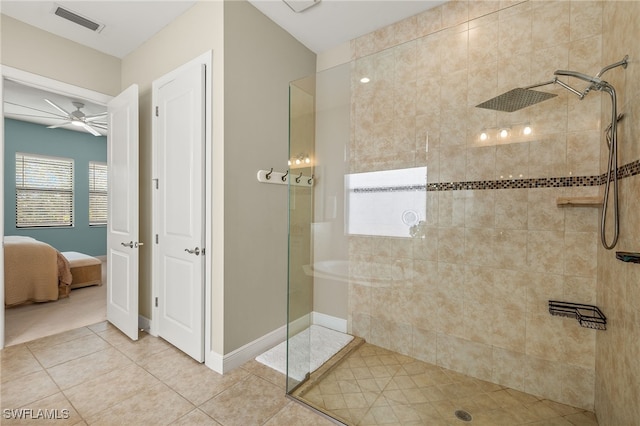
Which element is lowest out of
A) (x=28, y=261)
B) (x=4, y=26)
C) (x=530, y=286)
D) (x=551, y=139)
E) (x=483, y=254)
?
(x=28, y=261)

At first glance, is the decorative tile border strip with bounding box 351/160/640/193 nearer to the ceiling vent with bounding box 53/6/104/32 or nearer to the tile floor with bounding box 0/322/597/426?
the tile floor with bounding box 0/322/597/426

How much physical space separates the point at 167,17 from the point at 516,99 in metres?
2.77

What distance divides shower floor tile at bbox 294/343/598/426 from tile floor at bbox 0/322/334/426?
177 millimetres

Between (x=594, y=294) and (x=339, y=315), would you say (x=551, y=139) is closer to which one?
(x=594, y=294)

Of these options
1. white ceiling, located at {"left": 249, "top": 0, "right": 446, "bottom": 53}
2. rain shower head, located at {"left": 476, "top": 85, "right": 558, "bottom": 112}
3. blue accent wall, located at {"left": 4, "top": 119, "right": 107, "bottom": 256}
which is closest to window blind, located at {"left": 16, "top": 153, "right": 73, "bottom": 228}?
blue accent wall, located at {"left": 4, "top": 119, "right": 107, "bottom": 256}

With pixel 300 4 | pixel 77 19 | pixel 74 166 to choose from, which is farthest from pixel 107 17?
pixel 74 166

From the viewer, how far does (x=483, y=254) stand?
1891 millimetres

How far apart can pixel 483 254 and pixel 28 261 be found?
4762 mm

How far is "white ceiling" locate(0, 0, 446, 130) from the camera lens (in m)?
2.28

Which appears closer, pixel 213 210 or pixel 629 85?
pixel 629 85

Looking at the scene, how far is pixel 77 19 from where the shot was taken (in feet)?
8.02

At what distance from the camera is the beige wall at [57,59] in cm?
244

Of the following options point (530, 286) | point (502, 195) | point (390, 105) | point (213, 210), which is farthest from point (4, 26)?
point (530, 286)

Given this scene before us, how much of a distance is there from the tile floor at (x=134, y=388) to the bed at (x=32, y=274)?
1253 mm
